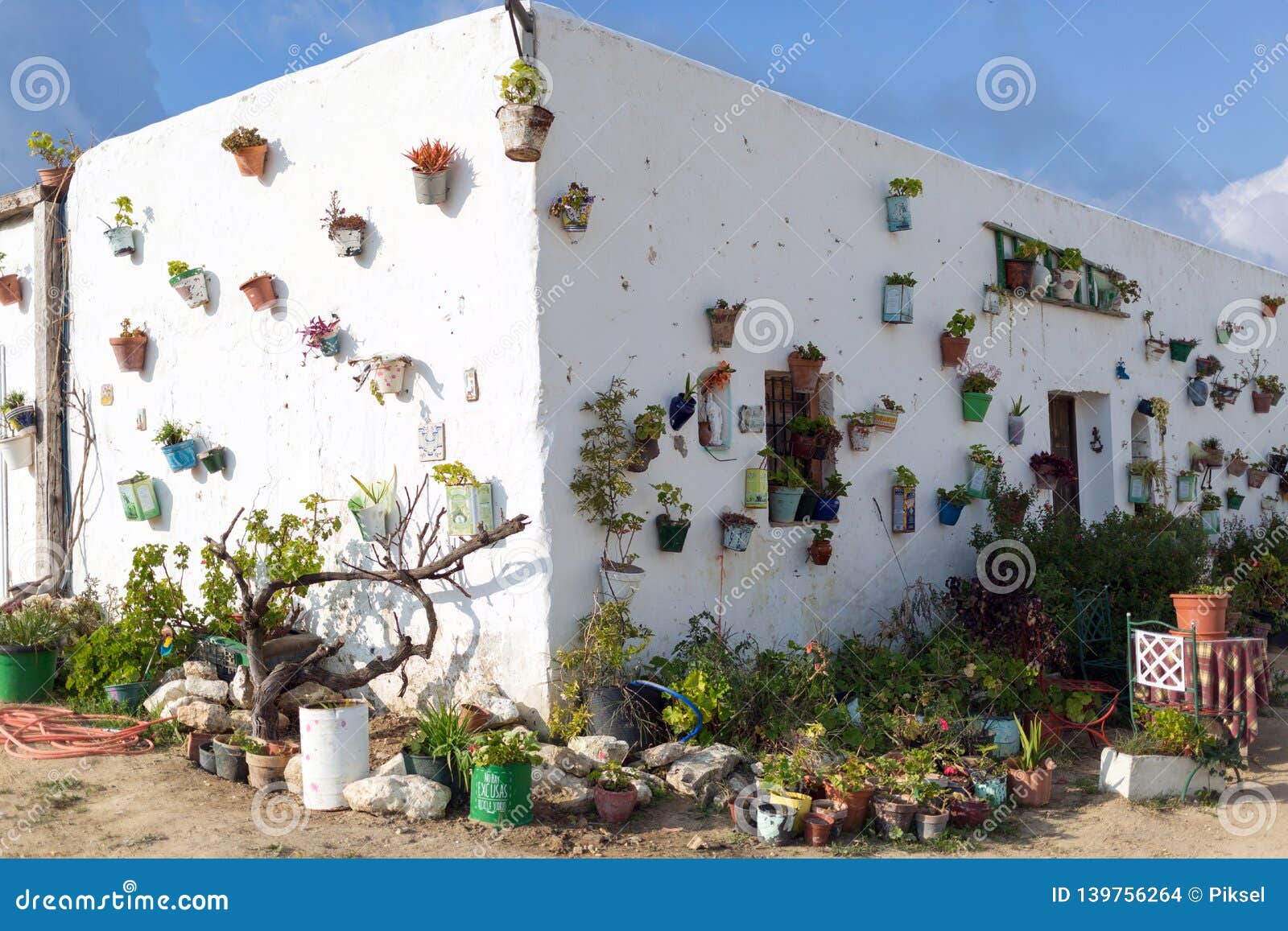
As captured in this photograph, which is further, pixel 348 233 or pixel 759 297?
pixel 759 297

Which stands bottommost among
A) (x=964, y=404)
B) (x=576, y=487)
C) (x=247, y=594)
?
(x=247, y=594)

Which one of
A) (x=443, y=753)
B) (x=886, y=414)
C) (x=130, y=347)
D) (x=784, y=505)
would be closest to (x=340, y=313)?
(x=130, y=347)

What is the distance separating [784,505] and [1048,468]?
156 inches

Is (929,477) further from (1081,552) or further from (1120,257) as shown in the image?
(1120,257)

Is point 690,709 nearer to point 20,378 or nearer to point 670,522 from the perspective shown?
point 670,522

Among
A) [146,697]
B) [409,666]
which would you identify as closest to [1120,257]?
[409,666]

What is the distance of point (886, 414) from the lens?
8852mm

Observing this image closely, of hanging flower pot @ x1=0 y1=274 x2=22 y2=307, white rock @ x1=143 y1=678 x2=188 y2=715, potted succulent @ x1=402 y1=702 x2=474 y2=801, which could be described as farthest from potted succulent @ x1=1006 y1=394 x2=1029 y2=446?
hanging flower pot @ x1=0 y1=274 x2=22 y2=307

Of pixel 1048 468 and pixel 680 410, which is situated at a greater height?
pixel 680 410

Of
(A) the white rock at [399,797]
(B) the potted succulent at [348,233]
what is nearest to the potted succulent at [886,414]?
(B) the potted succulent at [348,233]

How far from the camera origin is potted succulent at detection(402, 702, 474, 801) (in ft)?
19.3

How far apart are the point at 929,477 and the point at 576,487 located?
156 inches

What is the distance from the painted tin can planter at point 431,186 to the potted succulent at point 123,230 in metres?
3.39

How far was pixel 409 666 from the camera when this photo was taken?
7.23 metres
